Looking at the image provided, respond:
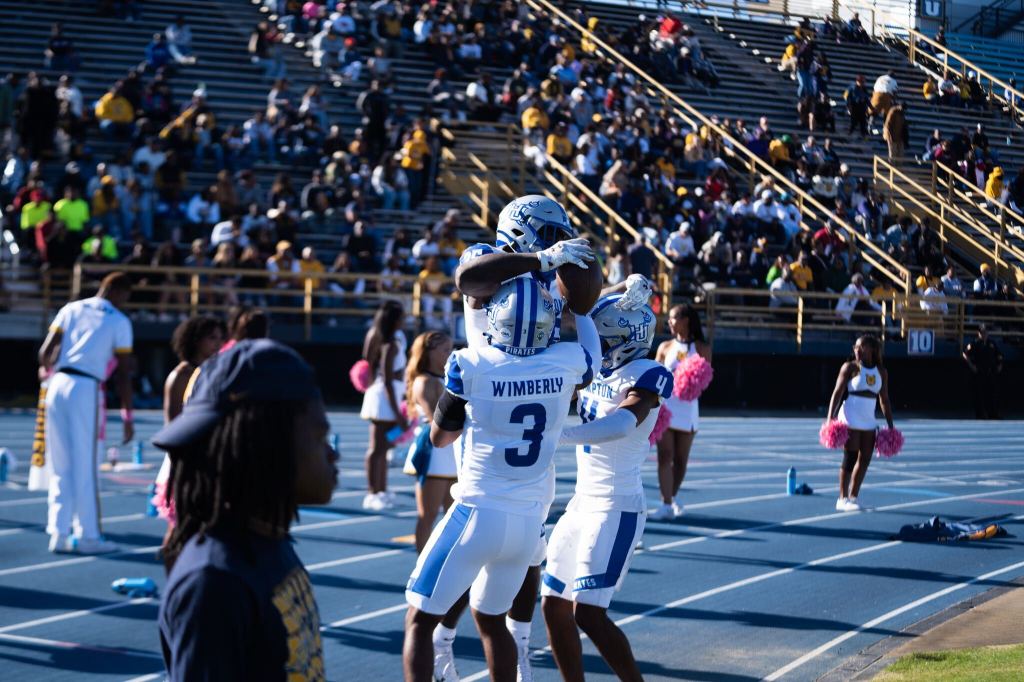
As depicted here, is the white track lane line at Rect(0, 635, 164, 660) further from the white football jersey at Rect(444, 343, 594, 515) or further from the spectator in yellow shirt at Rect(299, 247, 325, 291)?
the spectator in yellow shirt at Rect(299, 247, 325, 291)

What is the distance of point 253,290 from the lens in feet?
69.3

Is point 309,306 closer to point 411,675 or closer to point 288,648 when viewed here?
point 411,675

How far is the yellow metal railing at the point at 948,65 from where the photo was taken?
36.7 metres

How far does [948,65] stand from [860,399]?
27007 millimetres

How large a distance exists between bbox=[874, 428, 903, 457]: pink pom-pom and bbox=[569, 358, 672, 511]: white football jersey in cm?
842

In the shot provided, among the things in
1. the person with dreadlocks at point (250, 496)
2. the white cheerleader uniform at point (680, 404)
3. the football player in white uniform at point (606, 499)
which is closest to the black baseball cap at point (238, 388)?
the person with dreadlocks at point (250, 496)

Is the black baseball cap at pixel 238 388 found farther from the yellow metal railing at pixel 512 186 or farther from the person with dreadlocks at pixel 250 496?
the yellow metal railing at pixel 512 186

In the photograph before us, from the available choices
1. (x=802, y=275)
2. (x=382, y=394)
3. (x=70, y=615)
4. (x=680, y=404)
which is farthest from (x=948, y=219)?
(x=70, y=615)

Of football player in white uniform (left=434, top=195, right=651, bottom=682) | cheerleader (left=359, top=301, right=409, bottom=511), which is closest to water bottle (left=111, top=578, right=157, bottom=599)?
football player in white uniform (left=434, top=195, right=651, bottom=682)

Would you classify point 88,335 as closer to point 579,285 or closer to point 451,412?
point 451,412

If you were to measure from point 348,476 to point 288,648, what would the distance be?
1286cm

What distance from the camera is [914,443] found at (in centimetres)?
2088

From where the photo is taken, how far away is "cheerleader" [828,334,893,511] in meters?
13.8

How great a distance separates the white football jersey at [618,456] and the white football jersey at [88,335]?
481cm
